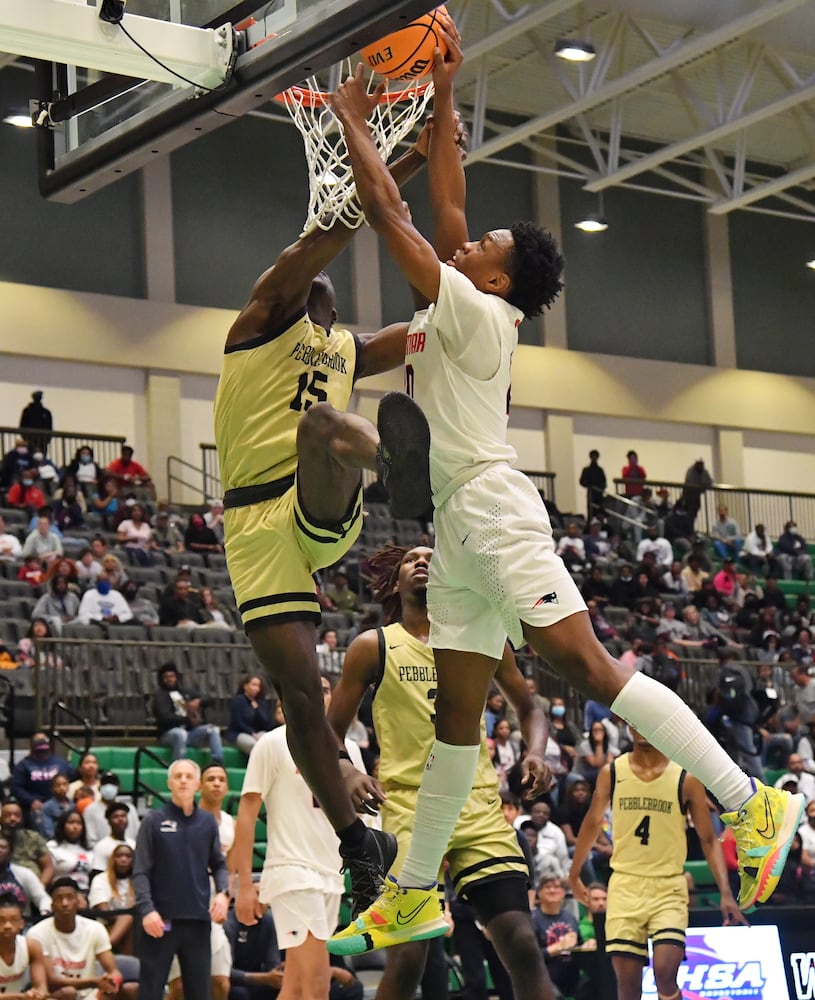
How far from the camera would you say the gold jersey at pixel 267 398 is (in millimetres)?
5902

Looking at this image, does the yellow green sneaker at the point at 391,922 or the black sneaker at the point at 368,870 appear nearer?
the yellow green sneaker at the point at 391,922

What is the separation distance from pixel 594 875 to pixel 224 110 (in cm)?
1021

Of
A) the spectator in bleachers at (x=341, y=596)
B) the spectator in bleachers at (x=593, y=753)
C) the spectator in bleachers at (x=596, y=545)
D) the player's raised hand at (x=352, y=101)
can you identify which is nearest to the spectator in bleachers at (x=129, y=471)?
the spectator in bleachers at (x=341, y=596)

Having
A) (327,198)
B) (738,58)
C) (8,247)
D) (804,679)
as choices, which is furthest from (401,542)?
(327,198)

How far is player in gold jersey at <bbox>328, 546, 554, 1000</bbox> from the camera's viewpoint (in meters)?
6.44

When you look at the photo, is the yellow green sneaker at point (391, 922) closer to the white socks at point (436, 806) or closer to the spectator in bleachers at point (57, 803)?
the white socks at point (436, 806)

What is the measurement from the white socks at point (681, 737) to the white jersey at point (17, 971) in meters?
A: 6.01

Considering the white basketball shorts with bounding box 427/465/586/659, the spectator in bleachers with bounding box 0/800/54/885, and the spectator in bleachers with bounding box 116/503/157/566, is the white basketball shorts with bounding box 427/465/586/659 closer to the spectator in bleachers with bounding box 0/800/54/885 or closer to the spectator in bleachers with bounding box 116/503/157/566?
the spectator in bleachers with bounding box 0/800/54/885

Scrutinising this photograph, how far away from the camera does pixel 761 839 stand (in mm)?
4961

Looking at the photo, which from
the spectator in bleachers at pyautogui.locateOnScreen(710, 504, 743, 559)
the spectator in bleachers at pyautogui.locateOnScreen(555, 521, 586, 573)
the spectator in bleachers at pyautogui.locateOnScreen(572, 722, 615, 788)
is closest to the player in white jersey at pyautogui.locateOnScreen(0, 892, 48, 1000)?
the spectator in bleachers at pyautogui.locateOnScreen(572, 722, 615, 788)

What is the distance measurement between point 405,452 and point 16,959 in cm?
611

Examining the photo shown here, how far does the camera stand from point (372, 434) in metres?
5.32

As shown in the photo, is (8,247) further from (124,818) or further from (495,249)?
(495,249)

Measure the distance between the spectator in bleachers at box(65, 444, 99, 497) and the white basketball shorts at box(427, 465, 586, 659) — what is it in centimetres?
1584
